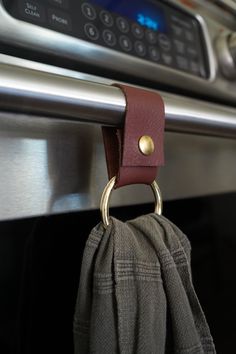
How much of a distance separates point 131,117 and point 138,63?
102 mm

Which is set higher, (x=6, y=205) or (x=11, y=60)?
(x=11, y=60)

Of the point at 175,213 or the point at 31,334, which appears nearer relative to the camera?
the point at 31,334

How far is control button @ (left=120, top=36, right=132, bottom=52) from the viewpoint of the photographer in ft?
1.05

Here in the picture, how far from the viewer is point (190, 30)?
1.34 ft

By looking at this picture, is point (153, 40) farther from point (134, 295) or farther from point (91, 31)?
point (134, 295)

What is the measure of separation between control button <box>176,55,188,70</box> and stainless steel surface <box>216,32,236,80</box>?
0.07 metres

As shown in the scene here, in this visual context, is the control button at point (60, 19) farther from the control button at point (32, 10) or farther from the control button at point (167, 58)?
the control button at point (167, 58)

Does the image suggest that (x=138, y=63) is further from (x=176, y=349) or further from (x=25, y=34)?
(x=176, y=349)

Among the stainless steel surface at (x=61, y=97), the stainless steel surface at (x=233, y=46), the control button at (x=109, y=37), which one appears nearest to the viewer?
the stainless steel surface at (x=61, y=97)

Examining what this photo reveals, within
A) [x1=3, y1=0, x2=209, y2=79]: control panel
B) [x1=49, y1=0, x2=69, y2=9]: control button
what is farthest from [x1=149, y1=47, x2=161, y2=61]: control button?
[x1=49, y1=0, x2=69, y2=9]: control button

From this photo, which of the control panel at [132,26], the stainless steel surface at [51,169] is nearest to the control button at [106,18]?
the control panel at [132,26]

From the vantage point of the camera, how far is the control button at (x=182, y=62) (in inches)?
14.8

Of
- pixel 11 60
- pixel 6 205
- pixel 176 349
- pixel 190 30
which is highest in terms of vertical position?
pixel 190 30

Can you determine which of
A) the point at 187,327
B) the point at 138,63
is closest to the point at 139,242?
the point at 187,327
